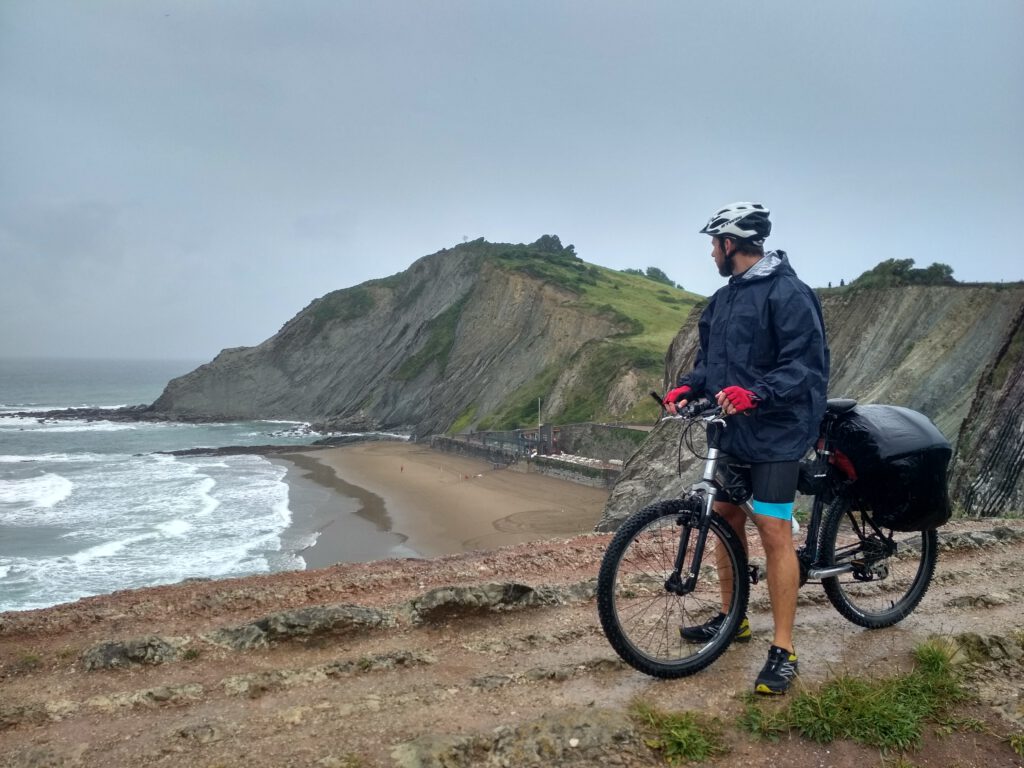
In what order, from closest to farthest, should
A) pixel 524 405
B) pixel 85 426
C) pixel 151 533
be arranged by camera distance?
pixel 151 533 < pixel 524 405 < pixel 85 426

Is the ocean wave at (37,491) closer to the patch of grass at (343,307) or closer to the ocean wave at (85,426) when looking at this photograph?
the ocean wave at (85,426)

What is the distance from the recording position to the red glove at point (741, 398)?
10.8ft

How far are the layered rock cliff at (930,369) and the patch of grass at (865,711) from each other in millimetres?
8298

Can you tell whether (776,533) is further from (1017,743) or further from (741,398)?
(1017,743)

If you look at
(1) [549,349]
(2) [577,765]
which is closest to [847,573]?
(2) [577,765]

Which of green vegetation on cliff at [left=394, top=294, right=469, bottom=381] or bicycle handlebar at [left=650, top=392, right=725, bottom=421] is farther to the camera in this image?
green vegetation on cliff at [left=394, top=294, right=469, bottom=381]

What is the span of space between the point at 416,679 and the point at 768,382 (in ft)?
7.33

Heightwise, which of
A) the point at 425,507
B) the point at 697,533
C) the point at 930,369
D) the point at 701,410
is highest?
the point at 930,369

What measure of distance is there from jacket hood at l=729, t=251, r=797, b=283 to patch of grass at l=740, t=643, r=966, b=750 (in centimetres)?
189

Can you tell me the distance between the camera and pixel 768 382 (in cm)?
338

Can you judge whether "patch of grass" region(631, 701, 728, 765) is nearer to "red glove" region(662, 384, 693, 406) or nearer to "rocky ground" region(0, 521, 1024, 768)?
"rocky ground" region(0, 521, 1024, 768)

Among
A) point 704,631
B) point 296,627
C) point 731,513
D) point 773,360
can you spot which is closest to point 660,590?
point 704,631

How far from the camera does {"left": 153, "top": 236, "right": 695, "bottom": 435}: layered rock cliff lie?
5200cm

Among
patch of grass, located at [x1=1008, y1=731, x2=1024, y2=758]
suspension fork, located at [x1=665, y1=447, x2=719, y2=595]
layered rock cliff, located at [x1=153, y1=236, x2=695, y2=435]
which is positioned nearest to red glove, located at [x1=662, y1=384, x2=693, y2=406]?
suspension fork, located at [x1=665, y1=447, x2=719, y2=595]
